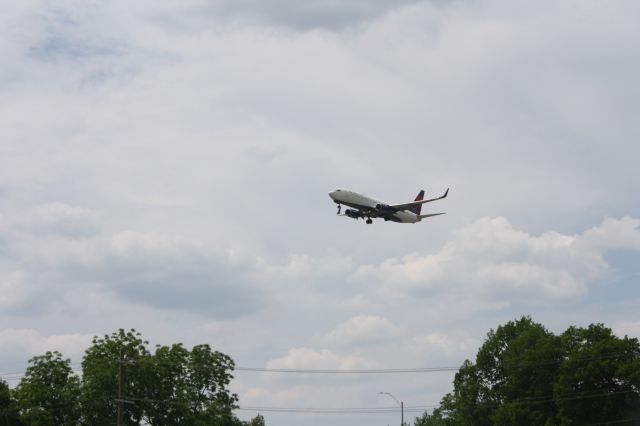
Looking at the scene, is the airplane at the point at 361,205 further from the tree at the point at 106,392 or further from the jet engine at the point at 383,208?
the tree at the point at 106,392

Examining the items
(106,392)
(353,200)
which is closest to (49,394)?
(106,392)

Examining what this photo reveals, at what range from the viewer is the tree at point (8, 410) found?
85.0m

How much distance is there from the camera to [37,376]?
80438 mm

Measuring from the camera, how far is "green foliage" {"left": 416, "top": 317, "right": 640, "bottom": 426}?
300ft

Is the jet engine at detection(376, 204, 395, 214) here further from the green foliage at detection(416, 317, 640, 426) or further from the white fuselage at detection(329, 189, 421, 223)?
the green foliage at detection(416, 317, 640, 426)

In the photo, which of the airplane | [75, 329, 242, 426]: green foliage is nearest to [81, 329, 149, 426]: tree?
[75, 329, 242, 426]: green foliage

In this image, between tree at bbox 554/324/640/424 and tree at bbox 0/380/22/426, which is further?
tree at bbox 554/324/640/424

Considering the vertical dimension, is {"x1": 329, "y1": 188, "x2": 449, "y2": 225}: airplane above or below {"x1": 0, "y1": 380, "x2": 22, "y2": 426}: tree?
above

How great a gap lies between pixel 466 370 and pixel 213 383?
34059mm

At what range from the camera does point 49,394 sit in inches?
3088

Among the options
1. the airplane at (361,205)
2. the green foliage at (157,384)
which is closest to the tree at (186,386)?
the green foliage at (157,384)

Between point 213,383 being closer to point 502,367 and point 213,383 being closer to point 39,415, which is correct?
point 39,415

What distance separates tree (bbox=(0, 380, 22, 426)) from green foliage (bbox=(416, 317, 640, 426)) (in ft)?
150

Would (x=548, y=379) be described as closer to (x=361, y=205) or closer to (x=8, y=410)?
(x=361, y=205)
